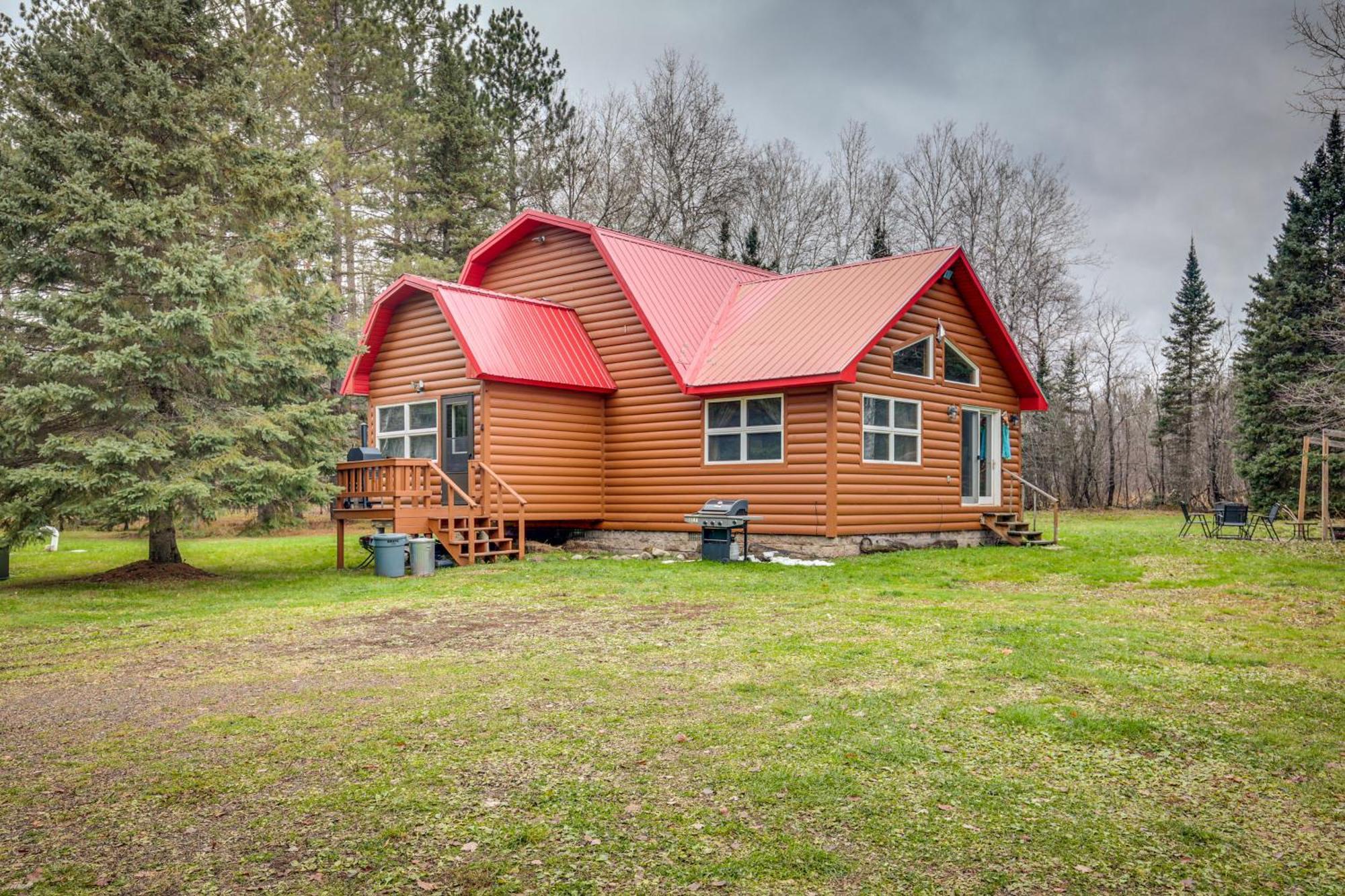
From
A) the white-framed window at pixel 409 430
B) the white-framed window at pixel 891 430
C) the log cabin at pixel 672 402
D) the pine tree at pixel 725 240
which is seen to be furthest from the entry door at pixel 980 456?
the pine tree at pixel 725 240

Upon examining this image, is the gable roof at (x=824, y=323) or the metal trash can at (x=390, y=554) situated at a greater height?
the gable roof at (x=824, y=323)

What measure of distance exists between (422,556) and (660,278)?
7.62 m

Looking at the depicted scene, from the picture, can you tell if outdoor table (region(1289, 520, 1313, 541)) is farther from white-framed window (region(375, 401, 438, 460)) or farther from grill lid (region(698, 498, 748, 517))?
white-framed window (region(375, 401, 438, 460))

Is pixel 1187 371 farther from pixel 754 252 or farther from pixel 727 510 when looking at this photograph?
pixel 727 510

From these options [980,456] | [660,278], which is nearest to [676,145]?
[660,278]

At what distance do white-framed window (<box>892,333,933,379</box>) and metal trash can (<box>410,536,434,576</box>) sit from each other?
28.0ft

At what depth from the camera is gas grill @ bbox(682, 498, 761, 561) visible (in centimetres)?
1474

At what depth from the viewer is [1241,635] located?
8.28m

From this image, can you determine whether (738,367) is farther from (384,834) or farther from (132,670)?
(384,834)

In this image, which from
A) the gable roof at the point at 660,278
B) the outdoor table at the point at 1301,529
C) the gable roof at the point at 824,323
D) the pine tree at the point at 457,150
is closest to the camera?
the gable roof at the point at 824,323

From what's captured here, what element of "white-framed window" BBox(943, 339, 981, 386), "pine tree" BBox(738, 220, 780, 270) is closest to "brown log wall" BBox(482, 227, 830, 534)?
"white-framed window" BBox(943, 339, 981, 386)

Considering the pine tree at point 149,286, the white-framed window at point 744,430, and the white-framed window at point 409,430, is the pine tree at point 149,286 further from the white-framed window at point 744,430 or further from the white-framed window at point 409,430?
the white-framed window at point 744,430

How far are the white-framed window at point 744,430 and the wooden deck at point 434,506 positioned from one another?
3.58 metres

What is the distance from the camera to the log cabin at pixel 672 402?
1538 centimetres
